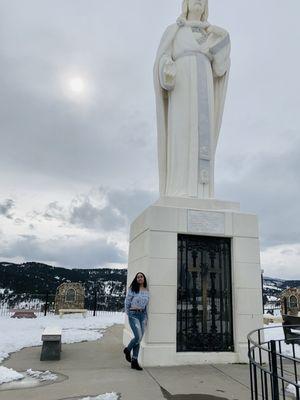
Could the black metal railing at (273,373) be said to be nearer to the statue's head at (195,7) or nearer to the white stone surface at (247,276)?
the white stone surface at (247,276)

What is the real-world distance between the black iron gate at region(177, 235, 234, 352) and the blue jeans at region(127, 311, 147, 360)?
33.9 inches

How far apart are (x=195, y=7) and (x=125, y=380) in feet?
29.2

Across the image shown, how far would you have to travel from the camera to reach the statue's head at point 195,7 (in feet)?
32.1

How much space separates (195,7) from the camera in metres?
9.77

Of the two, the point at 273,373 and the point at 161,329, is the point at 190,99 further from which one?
the point at 273,373

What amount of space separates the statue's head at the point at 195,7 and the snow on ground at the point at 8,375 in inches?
359

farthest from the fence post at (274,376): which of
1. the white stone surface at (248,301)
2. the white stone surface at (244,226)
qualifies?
the white stone surface at (244,226)

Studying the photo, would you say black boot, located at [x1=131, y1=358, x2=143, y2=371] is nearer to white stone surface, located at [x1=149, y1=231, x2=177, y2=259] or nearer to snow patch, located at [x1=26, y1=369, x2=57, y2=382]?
snow patch, located at [x1=26, y1=369, x2=57, y2=382]

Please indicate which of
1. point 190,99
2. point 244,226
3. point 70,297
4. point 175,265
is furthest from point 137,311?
point 70,297

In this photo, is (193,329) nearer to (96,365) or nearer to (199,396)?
(96,365)

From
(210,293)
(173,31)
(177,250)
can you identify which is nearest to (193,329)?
(210,293)

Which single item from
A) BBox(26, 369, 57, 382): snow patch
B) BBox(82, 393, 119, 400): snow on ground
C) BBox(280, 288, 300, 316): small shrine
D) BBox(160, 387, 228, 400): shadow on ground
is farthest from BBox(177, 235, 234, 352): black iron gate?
BBox(280, 288, 300, 316): small shrine

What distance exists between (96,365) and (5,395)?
7.31 ft

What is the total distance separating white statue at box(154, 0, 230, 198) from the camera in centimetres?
891
